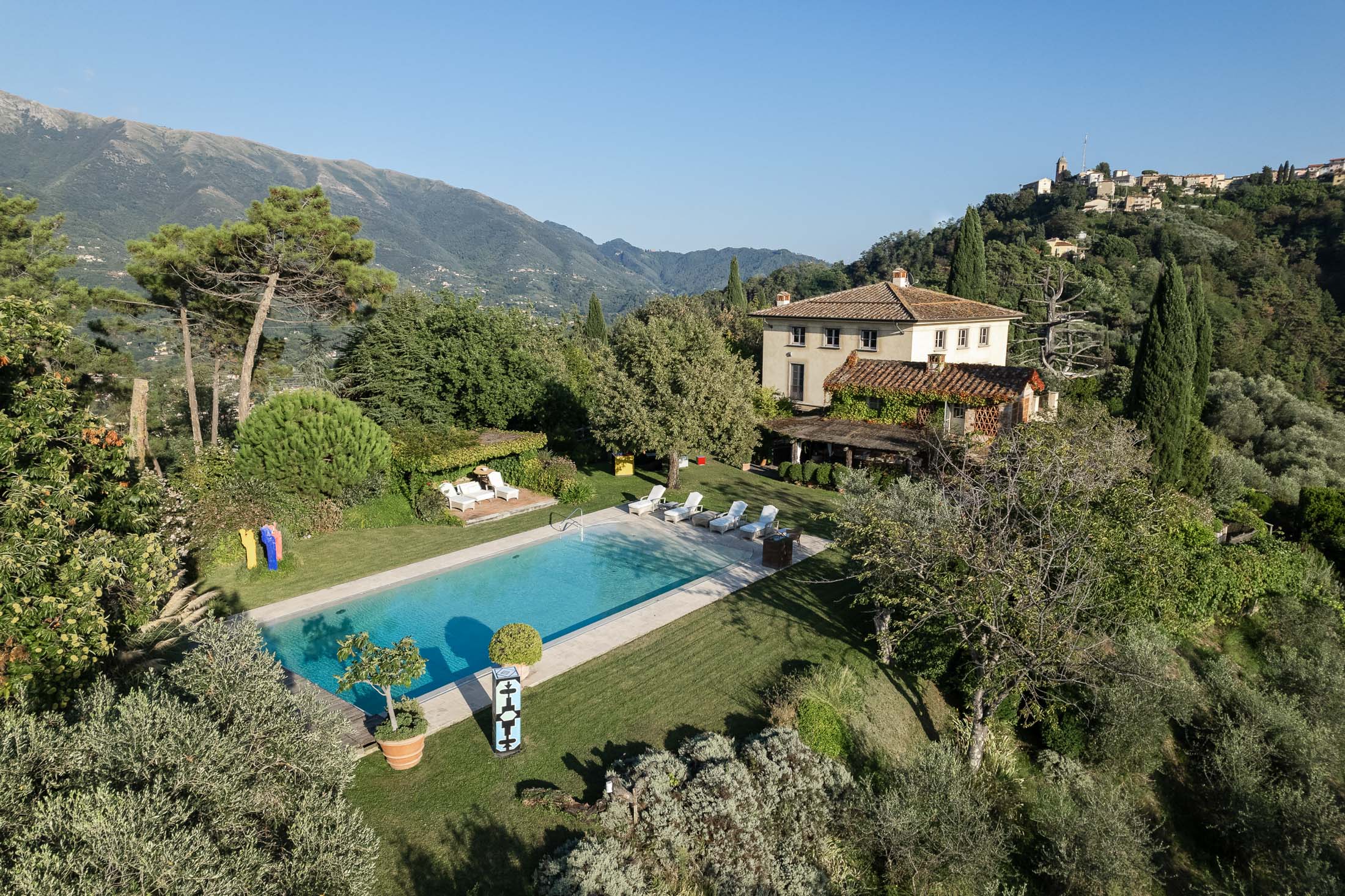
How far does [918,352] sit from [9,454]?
2889 centimetres

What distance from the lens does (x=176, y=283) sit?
1008 inches

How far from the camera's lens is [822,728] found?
1103 cm

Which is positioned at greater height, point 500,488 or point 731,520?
point 500,488

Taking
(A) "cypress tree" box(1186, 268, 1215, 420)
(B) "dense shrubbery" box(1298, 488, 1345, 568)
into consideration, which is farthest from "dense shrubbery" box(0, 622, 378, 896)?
(A) "cypress tree" box(1186, 268, 1215, 420)

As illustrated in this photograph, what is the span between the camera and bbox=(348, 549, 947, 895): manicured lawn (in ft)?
27.5

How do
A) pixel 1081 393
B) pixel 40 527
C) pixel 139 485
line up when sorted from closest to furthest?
pixel 40 527 → pixel 139 485 → pixel 1081 393

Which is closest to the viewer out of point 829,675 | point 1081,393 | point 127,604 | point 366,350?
point 127,604

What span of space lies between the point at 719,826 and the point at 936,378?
2257 cm

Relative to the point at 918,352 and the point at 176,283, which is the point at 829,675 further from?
the point at 176,283

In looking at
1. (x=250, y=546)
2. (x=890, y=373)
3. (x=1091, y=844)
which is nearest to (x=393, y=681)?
(x=250, y=546)

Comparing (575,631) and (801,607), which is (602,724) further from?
(801,607)

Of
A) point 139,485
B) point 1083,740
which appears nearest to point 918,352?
point 1083,740

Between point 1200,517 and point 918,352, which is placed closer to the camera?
point 1200,517

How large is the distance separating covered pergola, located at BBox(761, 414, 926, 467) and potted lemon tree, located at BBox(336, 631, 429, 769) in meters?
18.7
